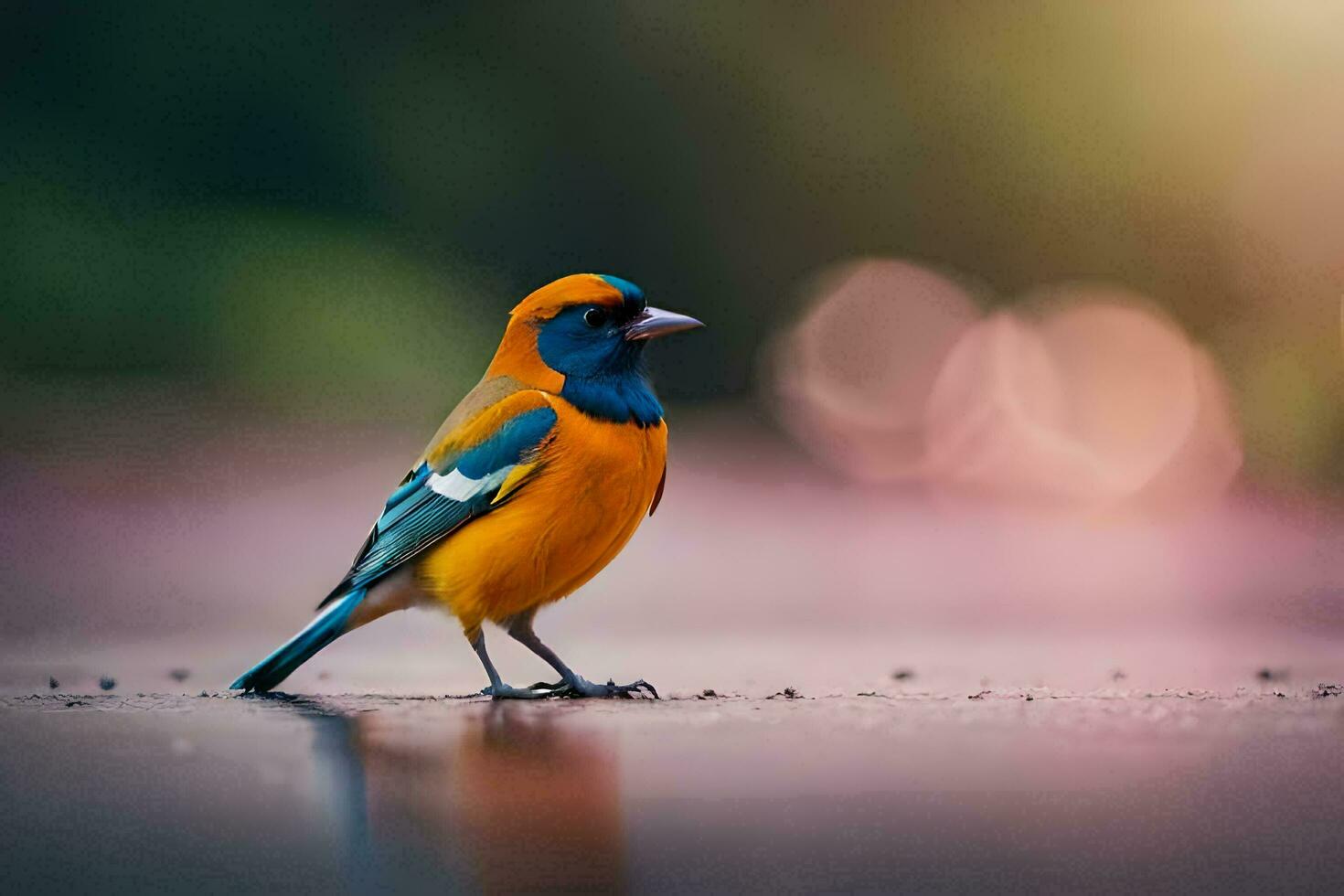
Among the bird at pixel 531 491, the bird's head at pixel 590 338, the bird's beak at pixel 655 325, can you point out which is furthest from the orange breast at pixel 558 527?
the bird's beak at pixel 655 325

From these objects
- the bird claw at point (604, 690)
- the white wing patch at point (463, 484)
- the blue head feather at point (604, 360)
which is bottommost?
the bird claw at point (604, 690)

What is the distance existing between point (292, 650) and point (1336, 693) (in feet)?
9.37

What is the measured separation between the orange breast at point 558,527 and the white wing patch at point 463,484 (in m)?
0.06

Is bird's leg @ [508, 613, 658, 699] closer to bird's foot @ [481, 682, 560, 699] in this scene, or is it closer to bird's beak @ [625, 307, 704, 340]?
bird's foot @ [481, 682, 560, 699]

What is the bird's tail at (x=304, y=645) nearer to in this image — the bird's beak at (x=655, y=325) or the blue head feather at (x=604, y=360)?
the blue head feather at (x=604, y=360)

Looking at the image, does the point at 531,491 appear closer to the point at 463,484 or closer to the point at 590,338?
the point at 463,484

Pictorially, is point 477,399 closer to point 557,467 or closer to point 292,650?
point 557,467

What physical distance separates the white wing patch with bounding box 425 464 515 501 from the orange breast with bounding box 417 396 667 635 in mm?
62

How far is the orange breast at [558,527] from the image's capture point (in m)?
3.96

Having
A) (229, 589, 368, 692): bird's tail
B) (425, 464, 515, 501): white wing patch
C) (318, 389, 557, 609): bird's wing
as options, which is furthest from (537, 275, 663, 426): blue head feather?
(229, 589, 368, 692): bird's tail

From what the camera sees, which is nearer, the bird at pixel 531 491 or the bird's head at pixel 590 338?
the bird at pixel 531 491

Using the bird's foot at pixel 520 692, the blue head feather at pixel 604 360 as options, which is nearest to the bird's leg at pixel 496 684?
the bird's foot at pixel 520 692

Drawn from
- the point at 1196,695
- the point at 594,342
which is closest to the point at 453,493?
the point at 594,342

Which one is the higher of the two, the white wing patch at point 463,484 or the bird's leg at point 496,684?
the white wing patch at point 463,484
